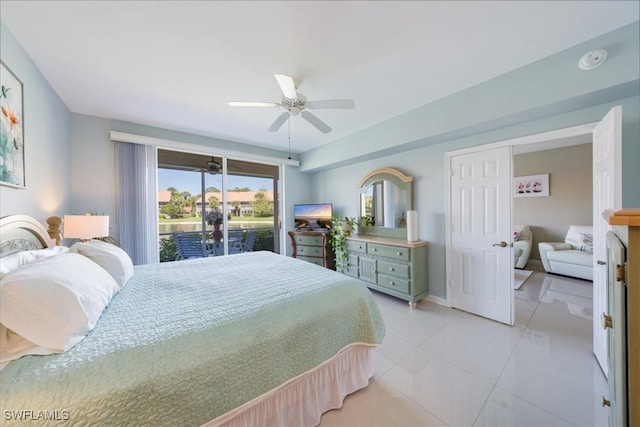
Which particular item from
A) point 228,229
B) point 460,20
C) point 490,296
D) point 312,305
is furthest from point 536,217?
point 228,229

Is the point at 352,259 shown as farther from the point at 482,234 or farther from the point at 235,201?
the point at 235,201

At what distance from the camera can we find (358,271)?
3.66 metres

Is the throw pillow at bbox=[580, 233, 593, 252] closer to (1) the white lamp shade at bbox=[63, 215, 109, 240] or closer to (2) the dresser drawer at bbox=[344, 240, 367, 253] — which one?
(2) the dresser drawer at bbox=[344, 240, 367, 253]

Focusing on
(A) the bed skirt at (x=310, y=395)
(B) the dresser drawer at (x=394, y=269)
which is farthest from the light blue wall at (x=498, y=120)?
(A) the bed skirt at (x=310, y=395)

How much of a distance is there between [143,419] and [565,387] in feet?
8.65

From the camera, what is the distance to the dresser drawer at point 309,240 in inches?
167

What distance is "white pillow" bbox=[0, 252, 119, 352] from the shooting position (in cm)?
84

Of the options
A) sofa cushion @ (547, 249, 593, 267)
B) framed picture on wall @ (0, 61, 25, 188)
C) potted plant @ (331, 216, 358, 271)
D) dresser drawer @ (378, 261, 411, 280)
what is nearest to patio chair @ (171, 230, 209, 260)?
framed picture on wall @ (0, 61, 25, 188)

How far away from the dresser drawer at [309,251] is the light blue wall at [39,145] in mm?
3278

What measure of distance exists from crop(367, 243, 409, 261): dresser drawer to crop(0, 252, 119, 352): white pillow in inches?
117

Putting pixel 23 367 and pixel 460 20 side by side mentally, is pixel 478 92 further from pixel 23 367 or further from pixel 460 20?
pixel 23 367

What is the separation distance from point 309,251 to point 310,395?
2.99m

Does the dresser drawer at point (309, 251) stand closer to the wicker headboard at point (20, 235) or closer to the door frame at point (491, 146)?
the door frame at point (491, 146)

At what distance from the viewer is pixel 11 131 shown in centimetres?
155
